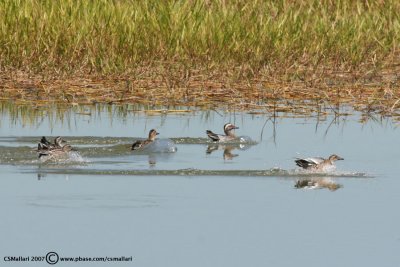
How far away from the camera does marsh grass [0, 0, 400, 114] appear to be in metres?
19.3

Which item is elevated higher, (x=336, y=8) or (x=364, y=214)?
(x=336, y=8)

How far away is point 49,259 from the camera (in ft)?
29.1

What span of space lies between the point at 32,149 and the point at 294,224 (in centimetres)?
513

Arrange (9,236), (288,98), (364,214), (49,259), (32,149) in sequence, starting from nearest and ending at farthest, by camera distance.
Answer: (49,259) < (9,236) < (364,214) < (32,149) < (288,98)

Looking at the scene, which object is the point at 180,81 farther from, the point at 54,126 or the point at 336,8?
the point at 336,8

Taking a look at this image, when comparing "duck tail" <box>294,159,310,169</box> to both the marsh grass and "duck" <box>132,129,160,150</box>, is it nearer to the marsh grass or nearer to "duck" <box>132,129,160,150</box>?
"duck" <box>132,129,160,150</box>

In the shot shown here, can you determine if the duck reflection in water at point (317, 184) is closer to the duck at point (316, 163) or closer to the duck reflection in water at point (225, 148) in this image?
the duck at point (316, 163)

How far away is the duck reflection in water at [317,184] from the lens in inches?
479

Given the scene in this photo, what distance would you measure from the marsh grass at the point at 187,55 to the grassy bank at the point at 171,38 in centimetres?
2

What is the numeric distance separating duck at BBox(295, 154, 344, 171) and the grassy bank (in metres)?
7.43

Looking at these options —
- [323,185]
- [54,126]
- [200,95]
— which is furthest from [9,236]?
[200,95]

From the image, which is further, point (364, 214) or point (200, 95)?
point (200, 95)

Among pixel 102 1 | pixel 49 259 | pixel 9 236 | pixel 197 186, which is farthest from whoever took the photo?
pixel 102 1

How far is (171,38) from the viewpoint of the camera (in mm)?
21500
